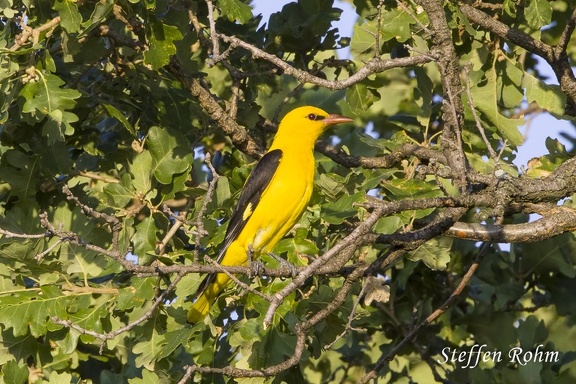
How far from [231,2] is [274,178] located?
3.64ft

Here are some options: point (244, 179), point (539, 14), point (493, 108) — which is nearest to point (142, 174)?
point (244, 179)

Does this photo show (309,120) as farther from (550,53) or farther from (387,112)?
(550,53)

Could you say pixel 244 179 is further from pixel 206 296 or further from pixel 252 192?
pixel 206 296

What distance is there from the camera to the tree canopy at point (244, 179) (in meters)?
3.78

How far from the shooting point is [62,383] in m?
4.21

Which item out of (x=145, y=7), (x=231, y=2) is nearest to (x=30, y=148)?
(x=145, y=7)

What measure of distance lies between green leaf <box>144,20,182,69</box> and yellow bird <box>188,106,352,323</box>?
0.81 m

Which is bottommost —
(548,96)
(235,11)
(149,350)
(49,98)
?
(149,350)

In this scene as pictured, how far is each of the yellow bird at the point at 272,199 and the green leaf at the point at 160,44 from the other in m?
0.81

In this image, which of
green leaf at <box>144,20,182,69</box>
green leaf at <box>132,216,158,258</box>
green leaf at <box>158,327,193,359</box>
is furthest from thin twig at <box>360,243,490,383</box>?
green leaf at <box>144,20,182,69</box>

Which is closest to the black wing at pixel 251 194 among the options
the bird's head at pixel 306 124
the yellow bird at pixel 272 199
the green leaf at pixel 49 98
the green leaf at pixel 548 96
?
the yellow bird at pixel 272 199

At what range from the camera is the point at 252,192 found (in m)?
4.88

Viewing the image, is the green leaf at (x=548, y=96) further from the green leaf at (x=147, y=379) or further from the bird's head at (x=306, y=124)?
the green leaf at (x=147, y=379)

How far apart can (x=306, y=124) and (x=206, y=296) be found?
5.00 ft
